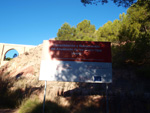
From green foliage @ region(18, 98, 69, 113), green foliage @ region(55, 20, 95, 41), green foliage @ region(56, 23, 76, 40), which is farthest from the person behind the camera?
green foliage @ region(56, 23, 76, 40)

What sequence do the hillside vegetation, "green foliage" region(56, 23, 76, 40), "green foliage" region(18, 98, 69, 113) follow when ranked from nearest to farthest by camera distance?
"green foliage" region(18, 98, 69, 113), the hillside vegetation, "green foliage" region(56, 23, 76, 40)

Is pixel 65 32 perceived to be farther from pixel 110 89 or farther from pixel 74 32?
pixel 110 89

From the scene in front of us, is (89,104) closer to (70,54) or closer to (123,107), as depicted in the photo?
(123,107)

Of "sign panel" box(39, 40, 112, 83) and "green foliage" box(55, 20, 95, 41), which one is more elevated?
"green foliage" box(55, 20, 95, 41)

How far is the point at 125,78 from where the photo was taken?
1161cm

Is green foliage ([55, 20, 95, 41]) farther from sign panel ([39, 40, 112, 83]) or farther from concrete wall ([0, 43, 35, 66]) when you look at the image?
sign panel ([39, 40, 112, 83])

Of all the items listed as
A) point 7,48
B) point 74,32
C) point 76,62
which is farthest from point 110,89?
point 7,48

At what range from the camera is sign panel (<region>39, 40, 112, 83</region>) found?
528cm

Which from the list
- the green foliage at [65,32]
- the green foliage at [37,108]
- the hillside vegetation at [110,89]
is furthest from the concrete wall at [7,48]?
the green foliage at [37,108]

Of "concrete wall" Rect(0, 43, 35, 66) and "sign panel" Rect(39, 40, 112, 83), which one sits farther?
"concrete wall" Rect(0, 43, 35, 66)

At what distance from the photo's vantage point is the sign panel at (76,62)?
5.28 meters

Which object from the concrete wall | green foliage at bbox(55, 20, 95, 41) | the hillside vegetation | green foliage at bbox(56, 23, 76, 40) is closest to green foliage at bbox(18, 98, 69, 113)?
the hillside vegetation

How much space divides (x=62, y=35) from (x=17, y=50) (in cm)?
1883

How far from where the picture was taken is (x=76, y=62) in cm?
A: 545
